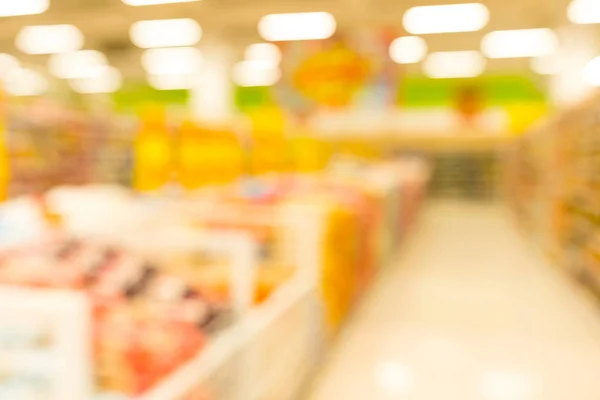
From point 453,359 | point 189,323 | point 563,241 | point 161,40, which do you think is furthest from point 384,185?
point 161,40

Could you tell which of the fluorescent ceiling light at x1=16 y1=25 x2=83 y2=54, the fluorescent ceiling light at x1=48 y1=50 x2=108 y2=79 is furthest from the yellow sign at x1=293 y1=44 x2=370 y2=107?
the fluorescent ceiling light at x1=48 y1=50 x2=108 y2=79

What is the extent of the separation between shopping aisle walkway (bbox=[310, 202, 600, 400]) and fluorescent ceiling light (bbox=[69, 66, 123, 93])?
1205 centimetres

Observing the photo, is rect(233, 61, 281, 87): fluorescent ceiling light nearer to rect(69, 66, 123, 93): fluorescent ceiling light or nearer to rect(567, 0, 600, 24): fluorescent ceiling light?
rect(69, 66, 123, 93): fluorescent ceiling light

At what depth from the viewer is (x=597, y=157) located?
12.7ft

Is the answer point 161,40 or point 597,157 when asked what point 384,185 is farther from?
point 161,40

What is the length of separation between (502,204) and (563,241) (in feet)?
33.8

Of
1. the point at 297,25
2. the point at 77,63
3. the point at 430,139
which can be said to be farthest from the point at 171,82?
the point at 430,139

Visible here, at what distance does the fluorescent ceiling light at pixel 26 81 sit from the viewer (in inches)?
637

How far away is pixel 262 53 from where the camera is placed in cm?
1320

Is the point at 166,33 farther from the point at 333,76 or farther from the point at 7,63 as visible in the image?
the point at 7,63

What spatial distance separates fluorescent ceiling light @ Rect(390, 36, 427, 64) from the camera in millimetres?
11359

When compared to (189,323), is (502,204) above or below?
below

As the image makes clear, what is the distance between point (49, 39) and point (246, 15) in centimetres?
447

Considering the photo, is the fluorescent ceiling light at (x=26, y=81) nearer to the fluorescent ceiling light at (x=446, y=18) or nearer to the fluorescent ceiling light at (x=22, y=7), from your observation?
the fluorescent ceiling light at (x=22, y=7)
